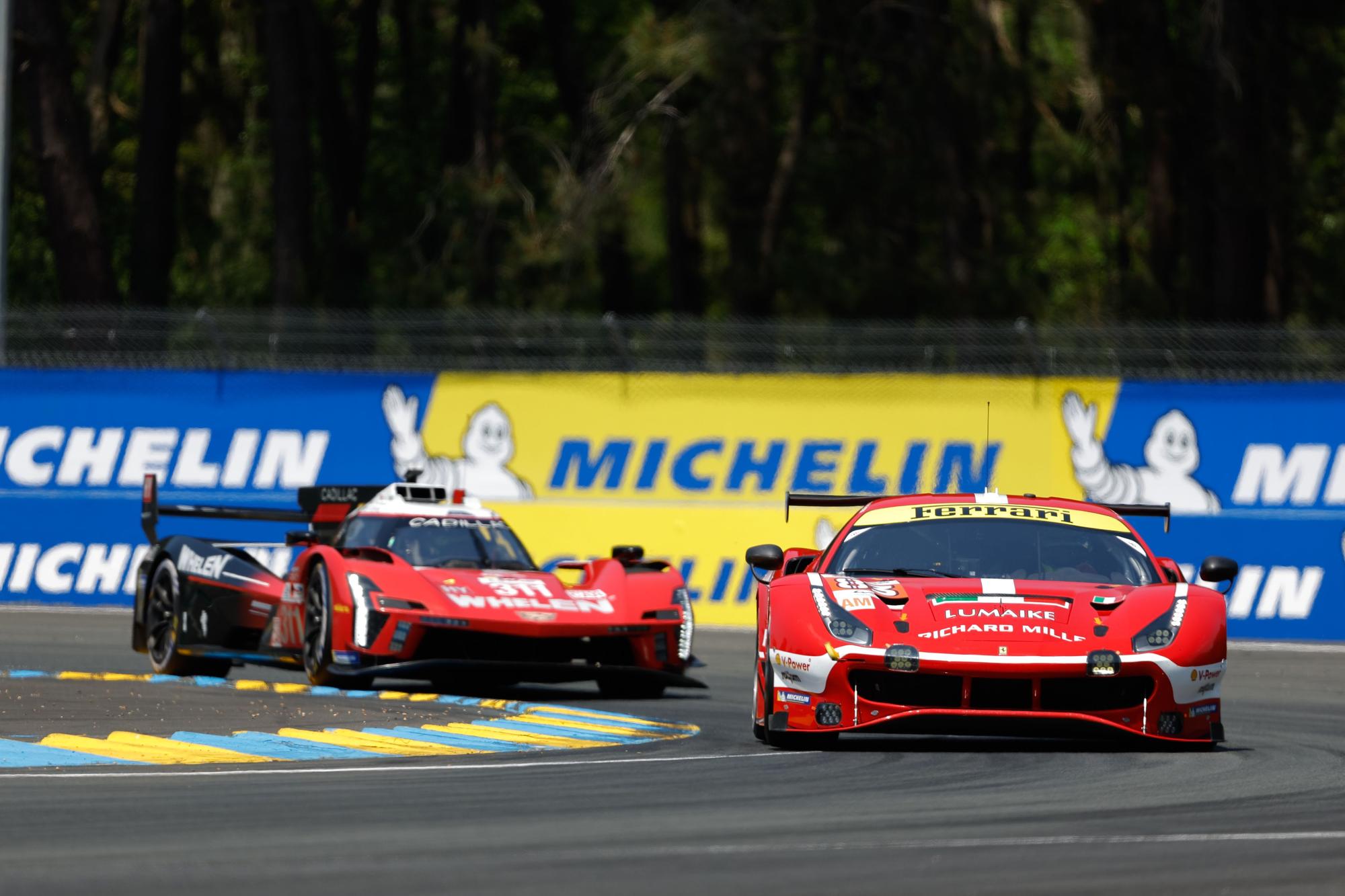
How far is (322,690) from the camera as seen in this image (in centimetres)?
1320

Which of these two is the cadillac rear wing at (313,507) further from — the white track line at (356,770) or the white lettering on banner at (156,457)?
the white track line at (356,770)

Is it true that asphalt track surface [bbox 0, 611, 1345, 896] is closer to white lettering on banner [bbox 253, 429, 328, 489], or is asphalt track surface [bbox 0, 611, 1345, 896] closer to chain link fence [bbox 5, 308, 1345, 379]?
chain link fence [bbox 5, 308, 1345, 379]

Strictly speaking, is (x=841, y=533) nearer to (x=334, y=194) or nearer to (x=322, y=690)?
(x=322, y=690)

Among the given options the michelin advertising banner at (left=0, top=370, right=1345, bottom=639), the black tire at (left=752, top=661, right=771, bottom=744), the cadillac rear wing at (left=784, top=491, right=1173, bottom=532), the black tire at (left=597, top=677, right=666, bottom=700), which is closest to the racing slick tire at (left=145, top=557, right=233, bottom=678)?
the black tire at (left=597, top=677, right=666, bottom=700)

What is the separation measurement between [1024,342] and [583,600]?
686 centimetres

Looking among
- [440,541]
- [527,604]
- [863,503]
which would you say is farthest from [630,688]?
[863,503]

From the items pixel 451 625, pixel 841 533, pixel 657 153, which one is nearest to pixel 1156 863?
pixel 841 533

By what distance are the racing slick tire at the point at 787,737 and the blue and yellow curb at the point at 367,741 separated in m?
0.70

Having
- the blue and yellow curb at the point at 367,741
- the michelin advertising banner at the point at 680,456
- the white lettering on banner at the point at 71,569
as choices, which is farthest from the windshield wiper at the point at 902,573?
the white lettering on banner at the point at 71,569

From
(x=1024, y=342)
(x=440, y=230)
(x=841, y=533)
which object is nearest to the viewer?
(x=841, y=533)

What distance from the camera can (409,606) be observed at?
13.0m

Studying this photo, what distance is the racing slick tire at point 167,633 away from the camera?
14.9m

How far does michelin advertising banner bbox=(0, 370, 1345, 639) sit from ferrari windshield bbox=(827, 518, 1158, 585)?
757 centimetres

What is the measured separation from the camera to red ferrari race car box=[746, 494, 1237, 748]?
31.2 feet
